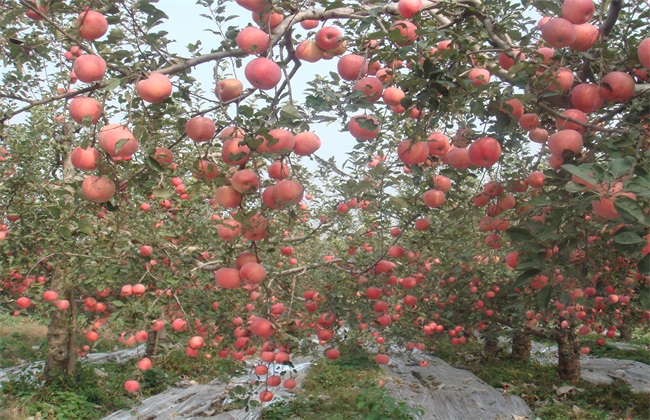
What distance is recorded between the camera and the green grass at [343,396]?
5117 mm

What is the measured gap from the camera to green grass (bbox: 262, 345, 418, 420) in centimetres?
512

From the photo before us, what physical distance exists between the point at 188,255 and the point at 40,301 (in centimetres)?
237

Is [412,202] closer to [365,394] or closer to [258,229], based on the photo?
[258,229]

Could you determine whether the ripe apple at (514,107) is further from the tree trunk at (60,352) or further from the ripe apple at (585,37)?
the tree trunk at (60,352)

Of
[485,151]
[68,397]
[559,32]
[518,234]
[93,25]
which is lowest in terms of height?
[68,397]

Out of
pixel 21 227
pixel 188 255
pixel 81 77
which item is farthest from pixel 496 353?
pixel 81 77

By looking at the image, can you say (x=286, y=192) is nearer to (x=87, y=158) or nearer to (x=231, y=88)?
(x=231, y=88)

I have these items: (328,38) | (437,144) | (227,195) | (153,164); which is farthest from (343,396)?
(328,38)

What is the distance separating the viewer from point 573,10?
5.63 ft

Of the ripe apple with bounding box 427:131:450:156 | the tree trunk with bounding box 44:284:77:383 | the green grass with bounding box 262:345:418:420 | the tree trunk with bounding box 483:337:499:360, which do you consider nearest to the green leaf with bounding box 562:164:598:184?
the ripe apple with bounding box 427:131:450:156

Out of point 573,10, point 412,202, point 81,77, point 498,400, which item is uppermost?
point 573,10

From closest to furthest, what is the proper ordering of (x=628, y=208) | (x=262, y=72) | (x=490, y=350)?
(x=628, y=208) → (x=262, y=72) → (x=490, y=350)

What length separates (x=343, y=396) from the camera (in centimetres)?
729

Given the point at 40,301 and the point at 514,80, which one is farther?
the point at 40,301
